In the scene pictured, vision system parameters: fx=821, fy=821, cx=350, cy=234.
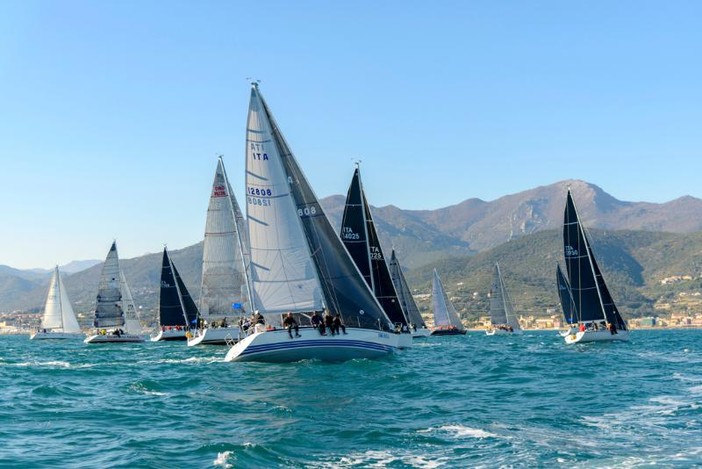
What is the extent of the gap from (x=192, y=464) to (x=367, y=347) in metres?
23.9

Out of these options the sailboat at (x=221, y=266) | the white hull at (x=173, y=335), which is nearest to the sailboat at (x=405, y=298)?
the white hull at (x=173, y=335)

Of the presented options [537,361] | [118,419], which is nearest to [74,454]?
[118,419]

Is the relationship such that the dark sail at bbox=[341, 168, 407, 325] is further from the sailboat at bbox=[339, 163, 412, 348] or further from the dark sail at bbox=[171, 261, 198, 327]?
the dark sail at bbox=[171, 261, 198, 327]

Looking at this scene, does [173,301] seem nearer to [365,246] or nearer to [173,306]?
[173,306]

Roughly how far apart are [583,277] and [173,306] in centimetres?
4796

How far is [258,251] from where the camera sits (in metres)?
40.8

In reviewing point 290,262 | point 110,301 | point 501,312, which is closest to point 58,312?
point 110,301

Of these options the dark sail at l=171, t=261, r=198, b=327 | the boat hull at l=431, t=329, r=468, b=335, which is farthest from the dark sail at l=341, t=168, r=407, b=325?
the boat hull at l=431, t=329, r=468, b=335

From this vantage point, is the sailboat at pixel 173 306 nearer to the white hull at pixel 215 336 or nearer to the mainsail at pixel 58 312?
the white hull at pixel 215 336

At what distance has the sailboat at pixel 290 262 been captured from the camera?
40.5 m

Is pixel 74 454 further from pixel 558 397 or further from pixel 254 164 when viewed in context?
pixel 254 164

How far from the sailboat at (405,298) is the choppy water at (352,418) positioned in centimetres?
6143

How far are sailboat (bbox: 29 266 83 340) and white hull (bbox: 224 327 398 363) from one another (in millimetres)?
102476

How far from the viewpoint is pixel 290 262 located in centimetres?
4059
